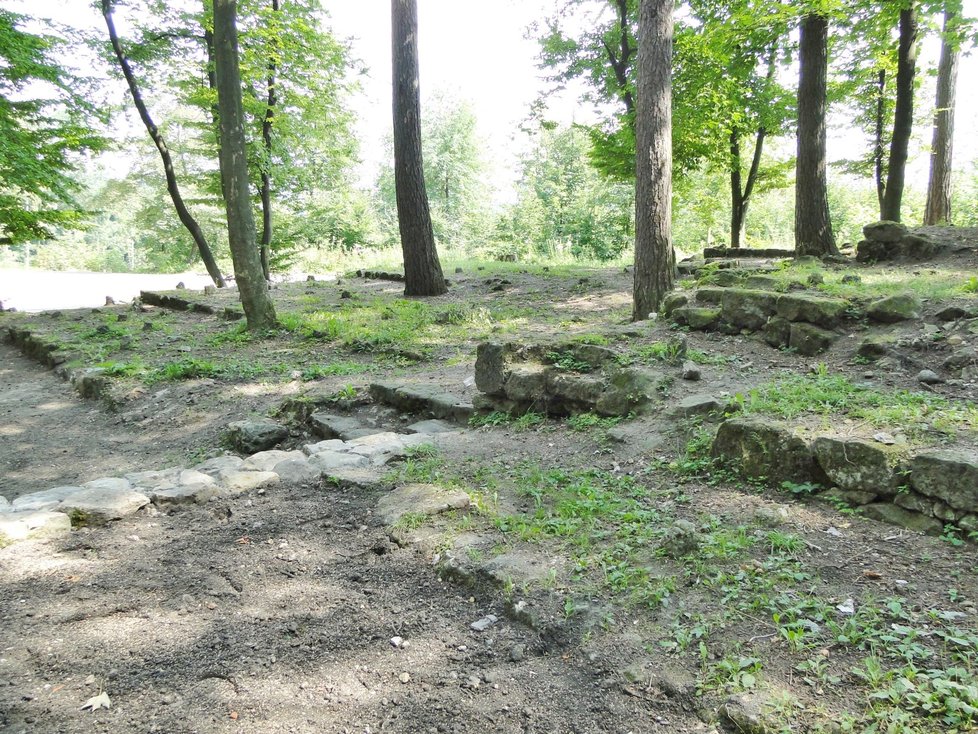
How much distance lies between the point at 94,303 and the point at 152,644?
14144mm

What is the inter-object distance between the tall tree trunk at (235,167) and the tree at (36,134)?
379 cm

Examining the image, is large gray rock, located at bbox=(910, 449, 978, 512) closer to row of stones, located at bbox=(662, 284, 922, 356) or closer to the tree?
row of stones, located at bbox=(662, 284, 922, 356)

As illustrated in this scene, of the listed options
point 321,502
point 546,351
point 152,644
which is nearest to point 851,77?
point 546,351

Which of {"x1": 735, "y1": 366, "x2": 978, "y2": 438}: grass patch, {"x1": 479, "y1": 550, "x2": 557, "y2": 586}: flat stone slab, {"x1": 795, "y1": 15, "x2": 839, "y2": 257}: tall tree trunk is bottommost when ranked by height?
{"x1": 479, "y1": 550, "x2": 557, "y2": 586}: flat stone slab

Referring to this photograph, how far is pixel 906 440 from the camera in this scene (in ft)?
10.3

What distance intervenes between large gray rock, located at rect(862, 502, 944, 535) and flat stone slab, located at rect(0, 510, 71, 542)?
4147 mm

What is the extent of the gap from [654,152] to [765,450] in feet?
15.4

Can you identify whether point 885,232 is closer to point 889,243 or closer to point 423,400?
point 889,243

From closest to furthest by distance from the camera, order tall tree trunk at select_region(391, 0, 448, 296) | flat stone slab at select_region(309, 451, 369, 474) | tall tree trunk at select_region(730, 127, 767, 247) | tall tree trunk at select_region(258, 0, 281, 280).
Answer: flat stone slab at select_region(309, 451, 369, 474) < tall tree trunk at select_region(391, 0, 448, 296) < tall tree trunk at select_region(258, 0, 281, 280) < tall tree trunk at select_region(730, 127, 767, 247)

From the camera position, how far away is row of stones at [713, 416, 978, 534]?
2762mm

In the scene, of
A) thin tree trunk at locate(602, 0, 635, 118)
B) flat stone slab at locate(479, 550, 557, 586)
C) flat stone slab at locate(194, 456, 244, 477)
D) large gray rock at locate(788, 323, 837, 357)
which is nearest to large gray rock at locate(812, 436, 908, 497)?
flat stone slab at locate(479, 550, 557, 586)

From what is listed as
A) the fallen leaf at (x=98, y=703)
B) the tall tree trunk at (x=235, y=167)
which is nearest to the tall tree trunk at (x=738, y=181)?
the tall tree trunk at (x=235, y=167)

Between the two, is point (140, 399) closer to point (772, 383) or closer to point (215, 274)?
point (772, 383)

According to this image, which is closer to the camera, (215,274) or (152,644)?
(152,644)
